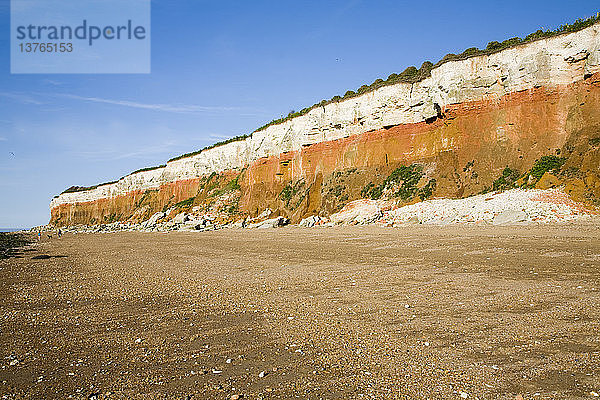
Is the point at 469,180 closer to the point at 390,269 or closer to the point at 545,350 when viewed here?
the point at 390,269

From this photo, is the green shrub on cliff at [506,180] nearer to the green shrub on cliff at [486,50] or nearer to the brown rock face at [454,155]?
the brown rock face at [454,155]

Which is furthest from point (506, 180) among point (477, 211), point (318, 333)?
point (318, 333)

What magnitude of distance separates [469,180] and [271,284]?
27.4 metres

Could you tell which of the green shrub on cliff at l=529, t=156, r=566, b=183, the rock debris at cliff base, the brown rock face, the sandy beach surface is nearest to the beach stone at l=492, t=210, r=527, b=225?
the rock debris at cliff base

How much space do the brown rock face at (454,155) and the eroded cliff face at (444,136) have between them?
0.09m

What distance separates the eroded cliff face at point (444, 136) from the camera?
A: 89.1 ft

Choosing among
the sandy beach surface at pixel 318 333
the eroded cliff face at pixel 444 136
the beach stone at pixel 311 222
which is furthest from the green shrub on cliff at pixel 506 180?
the sandy beach surface at pixel 318 333

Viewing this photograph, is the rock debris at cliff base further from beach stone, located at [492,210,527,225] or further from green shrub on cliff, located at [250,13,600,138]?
green shrub on cliff, located at [250,13,600,138]

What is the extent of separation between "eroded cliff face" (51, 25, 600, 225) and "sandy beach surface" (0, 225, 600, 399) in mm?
18644

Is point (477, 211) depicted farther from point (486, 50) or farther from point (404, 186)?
point (486, 50)

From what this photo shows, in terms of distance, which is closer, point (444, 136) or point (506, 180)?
point (506, 180)

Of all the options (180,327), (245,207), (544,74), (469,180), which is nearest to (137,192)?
(245,207)

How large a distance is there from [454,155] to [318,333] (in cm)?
3255

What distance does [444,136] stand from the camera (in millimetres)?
35469
